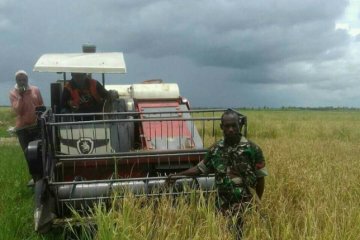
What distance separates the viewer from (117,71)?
6902mm

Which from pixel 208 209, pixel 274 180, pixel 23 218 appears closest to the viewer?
pixel 208 209

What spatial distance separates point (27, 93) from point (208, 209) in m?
5.31

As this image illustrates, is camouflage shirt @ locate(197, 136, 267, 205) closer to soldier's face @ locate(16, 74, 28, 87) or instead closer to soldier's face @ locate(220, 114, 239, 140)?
soldier's face @ locate(220, 114, 239, 140)

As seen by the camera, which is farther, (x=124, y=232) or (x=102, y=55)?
(x=102, y=55)

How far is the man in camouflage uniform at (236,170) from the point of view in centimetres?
442

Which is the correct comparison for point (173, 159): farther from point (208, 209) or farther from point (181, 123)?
point (208, 209)

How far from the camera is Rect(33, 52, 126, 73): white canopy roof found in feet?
22.5

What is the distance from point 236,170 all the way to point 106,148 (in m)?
2.55

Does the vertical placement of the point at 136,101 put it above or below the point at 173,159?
above

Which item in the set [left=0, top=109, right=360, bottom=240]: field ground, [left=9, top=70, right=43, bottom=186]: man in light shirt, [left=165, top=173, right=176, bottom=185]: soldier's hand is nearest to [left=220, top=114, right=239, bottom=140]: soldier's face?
[left=0, top=109, right=360, bottom=240]: field ground

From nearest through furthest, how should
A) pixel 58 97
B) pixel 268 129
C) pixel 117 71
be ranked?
pixel 117 71
pixel 58 97
pixel 268 129

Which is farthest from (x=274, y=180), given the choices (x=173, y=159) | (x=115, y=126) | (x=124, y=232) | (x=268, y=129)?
(x=268, y=129)

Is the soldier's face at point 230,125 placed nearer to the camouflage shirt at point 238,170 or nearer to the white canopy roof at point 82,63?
the camouflage shirt at point 238,170

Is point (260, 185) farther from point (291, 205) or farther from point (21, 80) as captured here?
point (21, 80)
